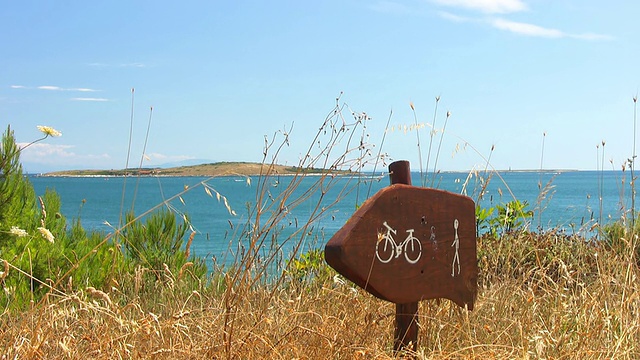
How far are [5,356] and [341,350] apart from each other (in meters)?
1.37

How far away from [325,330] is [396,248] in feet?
1.91

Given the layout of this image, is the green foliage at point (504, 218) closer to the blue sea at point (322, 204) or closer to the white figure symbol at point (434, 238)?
the blue sea at point (322, 204)

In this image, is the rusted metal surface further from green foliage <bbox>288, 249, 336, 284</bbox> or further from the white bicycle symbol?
green foliage <bbox>288, 249, 336, 284</bbox>

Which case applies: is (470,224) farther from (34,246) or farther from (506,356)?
(34,246)

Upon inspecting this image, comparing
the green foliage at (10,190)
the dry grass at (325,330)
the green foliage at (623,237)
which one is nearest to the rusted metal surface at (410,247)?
the dry grass at (325,330)

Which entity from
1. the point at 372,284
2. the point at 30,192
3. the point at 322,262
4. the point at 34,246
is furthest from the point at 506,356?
the point at 30,192

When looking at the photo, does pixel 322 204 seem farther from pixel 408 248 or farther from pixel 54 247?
pixel 408 248

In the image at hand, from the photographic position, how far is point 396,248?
10.3ft

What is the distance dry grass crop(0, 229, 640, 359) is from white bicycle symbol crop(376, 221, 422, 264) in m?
0.36

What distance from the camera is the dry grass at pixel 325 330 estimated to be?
9.61 feet

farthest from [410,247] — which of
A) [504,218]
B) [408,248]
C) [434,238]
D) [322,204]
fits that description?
[322,204]

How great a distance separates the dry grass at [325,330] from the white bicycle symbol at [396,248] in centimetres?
36

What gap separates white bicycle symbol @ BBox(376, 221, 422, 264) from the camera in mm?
3070

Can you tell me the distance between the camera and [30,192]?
17.6 feet
